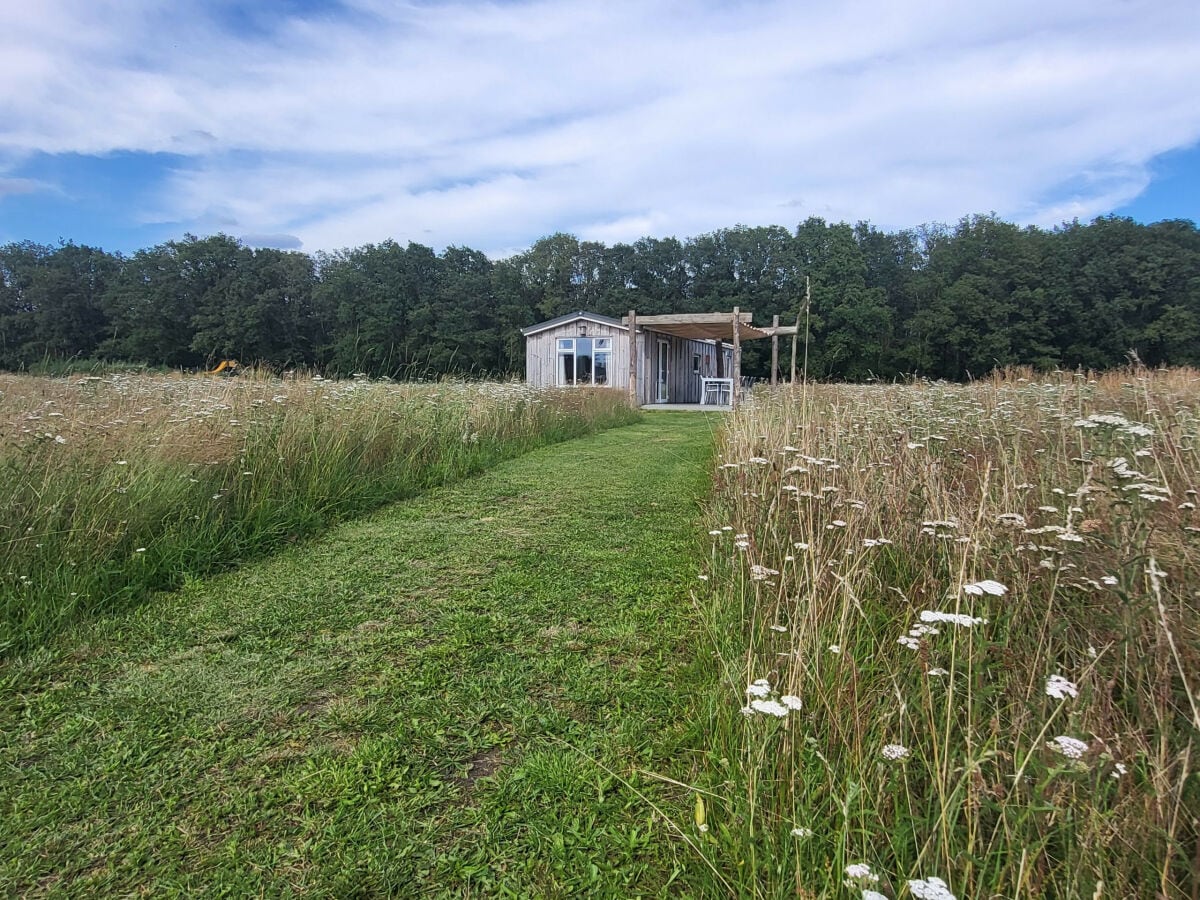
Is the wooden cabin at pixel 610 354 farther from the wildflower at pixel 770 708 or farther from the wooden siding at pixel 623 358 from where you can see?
the wildflower at pixel 770 708

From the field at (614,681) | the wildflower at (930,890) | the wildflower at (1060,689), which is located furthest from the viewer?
the field at (614,681)

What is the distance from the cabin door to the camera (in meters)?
22.3

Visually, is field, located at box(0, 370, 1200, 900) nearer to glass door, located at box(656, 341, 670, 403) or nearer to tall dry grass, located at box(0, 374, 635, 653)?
tall dry grass, located at box(0, 374, 635, 653)

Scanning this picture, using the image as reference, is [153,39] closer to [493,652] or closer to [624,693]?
[493,652]

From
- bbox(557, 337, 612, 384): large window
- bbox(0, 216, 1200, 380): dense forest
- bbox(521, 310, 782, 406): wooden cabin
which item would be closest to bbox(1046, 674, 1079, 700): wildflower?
bbox(521, 310, 782, 406): wooden cabin

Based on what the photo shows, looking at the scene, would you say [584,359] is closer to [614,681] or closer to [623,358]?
[623,358]

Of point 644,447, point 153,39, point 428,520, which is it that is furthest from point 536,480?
point 153,39

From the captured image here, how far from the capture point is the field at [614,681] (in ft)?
4.40

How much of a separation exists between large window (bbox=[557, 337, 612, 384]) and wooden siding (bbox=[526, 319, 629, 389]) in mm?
152

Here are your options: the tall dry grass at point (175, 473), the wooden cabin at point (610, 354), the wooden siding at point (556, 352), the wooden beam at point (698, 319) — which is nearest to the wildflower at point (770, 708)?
the tall dry grass at point (175, 473)

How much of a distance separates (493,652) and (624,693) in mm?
631

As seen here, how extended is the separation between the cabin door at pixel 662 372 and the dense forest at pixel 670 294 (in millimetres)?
13641

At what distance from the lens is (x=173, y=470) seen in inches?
149

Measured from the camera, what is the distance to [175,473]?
375cm
